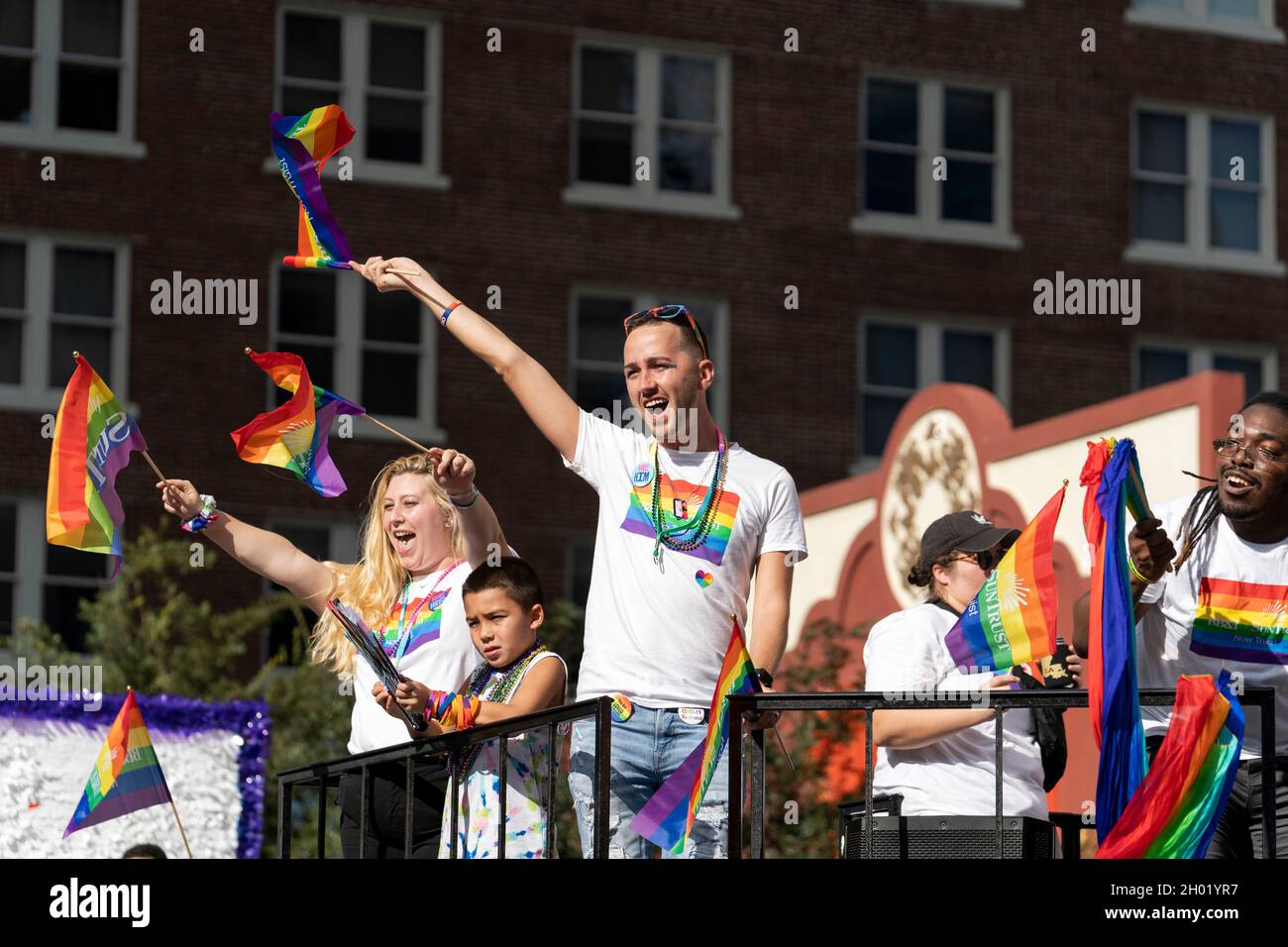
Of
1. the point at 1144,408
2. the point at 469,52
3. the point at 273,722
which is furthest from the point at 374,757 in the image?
the point at 469,52

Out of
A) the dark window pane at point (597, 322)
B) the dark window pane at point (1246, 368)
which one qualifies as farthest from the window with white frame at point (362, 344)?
the dark window pane at point (1246, 368)

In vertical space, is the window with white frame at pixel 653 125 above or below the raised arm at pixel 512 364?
above

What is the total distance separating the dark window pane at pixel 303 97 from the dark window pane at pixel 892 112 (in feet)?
20.3

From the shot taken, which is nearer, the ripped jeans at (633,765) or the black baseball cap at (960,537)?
the ripped jeans at (633,765)

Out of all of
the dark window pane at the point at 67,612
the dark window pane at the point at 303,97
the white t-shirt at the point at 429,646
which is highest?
the dark window pane at the point at 303,97

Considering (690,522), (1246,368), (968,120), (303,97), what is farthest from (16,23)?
(690,522)

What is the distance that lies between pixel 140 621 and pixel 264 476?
264 centimetres

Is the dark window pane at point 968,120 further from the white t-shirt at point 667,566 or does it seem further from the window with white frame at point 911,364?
the white t-shirt at point 667,566

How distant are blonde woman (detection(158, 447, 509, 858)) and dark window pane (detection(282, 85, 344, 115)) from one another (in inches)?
697

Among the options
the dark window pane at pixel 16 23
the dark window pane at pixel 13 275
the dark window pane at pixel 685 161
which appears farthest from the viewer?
the dark window pane at pixel 685 161

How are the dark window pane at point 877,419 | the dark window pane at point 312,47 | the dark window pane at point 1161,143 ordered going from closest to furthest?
the dark window pane at point 312,47, the dark window pane at point 877,419, the dark window pane at point 1161,143

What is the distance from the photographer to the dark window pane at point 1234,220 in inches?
1088

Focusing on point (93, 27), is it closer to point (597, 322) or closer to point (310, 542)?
point (310, 542)
